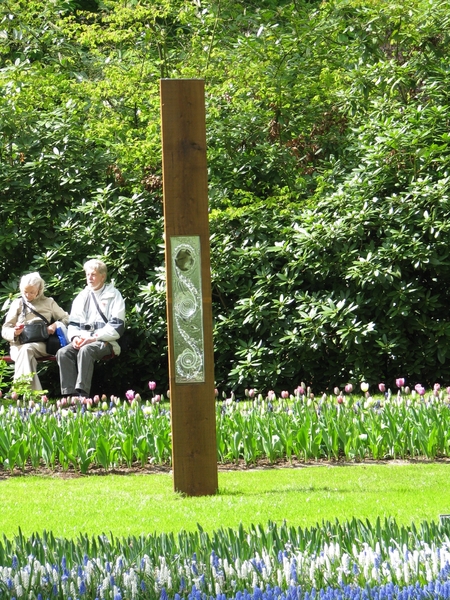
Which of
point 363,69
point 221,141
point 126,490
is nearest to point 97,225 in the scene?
point 221,141

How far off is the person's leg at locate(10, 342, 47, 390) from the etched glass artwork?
446cm

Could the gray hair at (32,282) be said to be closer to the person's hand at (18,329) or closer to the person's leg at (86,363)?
the person's hand at (18,329)

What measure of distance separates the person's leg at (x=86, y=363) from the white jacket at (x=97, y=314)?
4.2 inches

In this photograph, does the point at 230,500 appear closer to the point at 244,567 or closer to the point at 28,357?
the point at 244,567

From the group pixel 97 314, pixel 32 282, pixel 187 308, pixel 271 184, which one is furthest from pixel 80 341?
pixel 187 308

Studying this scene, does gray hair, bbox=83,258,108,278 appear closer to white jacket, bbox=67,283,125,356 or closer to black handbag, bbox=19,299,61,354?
white jacket, bbox=67,283,125,356

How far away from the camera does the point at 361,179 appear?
10.3 metres

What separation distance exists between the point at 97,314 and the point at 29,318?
2.56 feet

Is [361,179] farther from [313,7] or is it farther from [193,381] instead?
[193,381]

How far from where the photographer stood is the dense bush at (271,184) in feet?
32.7

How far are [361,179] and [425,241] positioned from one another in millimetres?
994

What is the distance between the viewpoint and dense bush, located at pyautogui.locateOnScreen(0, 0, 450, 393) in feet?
32.7

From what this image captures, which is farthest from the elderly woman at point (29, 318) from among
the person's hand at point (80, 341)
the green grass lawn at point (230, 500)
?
the green grass lawn at point (230, 500)

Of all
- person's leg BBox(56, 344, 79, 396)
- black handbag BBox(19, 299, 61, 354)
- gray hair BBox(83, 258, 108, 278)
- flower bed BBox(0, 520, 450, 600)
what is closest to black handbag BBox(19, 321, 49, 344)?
black handbag BBox(19, 299, 61, 354)
